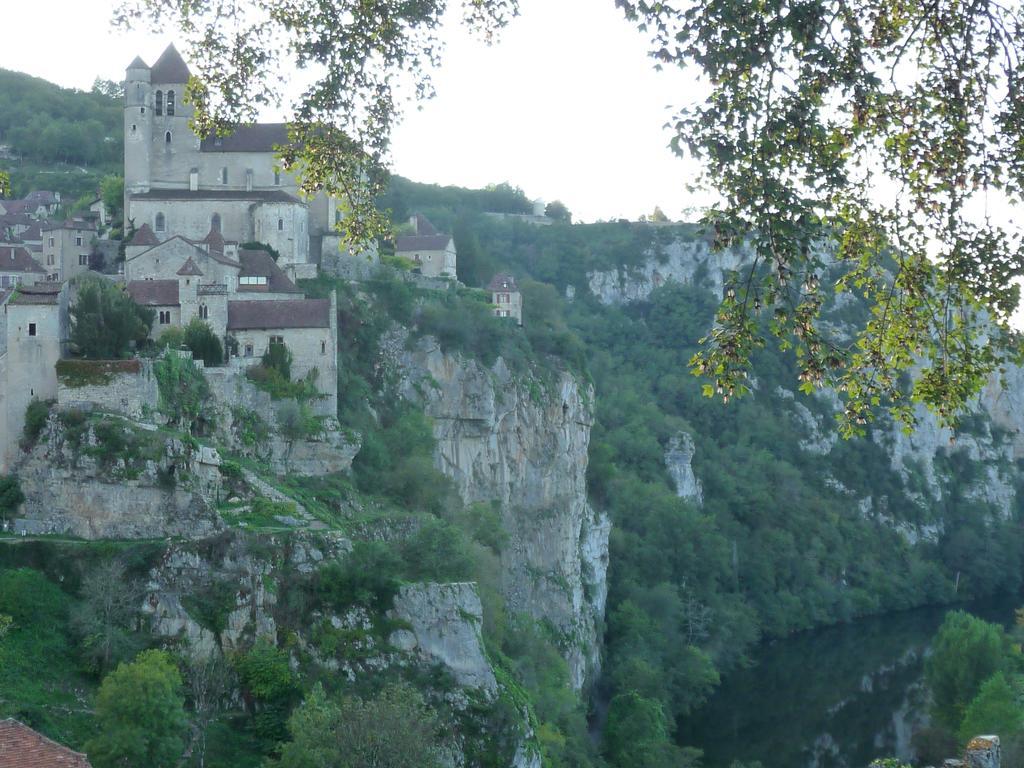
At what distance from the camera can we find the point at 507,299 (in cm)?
6481

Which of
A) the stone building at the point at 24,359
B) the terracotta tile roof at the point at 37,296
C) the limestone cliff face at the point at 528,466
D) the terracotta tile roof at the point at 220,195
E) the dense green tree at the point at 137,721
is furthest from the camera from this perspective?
the limestone cliff face at the point at 528,466

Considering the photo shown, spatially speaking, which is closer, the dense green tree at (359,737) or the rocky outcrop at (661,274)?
the dense green tree at (359,737)

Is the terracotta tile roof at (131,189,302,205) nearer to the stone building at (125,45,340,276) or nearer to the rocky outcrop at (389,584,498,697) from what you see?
the stone building at (125,45,340,276)

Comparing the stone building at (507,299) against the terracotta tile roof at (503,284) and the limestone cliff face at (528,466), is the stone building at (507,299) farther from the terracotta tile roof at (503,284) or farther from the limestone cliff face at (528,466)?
the limestone cliff face at (528,466)

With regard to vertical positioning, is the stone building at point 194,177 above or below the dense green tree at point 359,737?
above

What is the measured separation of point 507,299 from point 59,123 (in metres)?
40.5

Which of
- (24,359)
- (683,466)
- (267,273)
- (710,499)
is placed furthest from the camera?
(710,499)

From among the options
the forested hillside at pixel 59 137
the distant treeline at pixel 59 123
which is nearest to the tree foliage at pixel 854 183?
the forested hillside at pixel 59 137

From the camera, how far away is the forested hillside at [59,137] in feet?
262

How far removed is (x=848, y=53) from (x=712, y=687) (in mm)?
59115

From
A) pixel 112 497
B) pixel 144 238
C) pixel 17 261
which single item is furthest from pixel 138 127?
pixel 112 497

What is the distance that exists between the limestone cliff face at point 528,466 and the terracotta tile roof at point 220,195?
6.68 meters

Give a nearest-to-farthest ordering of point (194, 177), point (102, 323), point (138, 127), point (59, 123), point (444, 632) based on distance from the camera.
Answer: point (444, 632) < point (102, 323) < point (194, 177) < point (138, 127) < point (59, 123)

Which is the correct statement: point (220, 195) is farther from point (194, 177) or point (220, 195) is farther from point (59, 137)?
point (59, 137)
